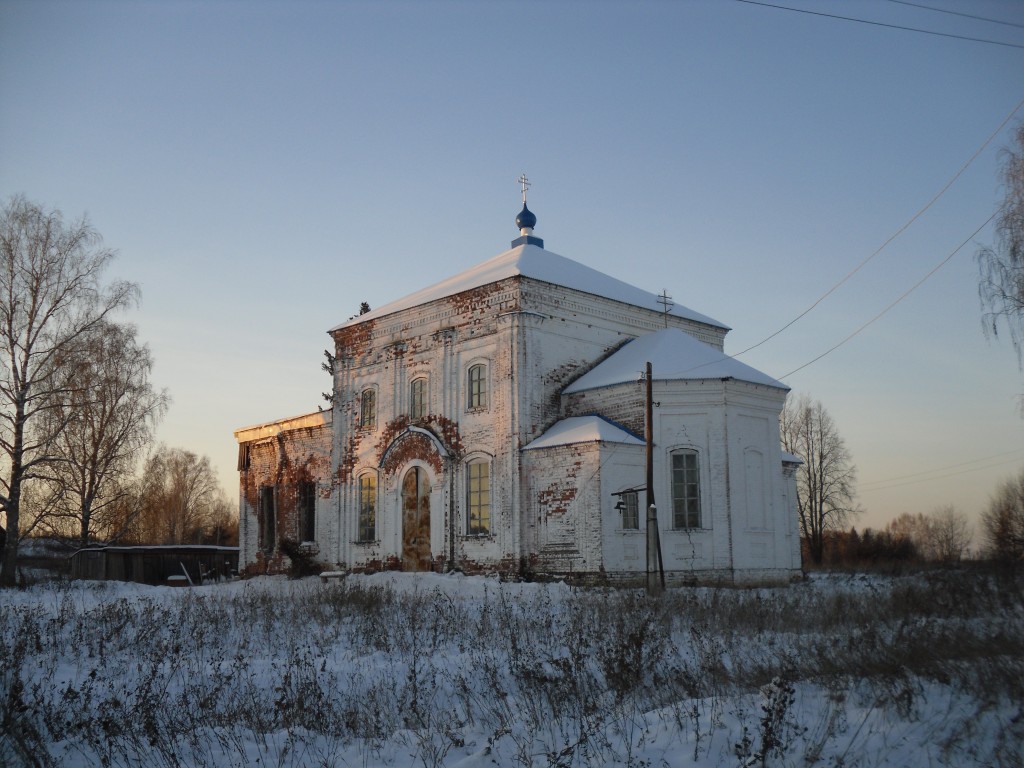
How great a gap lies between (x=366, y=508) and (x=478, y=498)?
14.7 feet

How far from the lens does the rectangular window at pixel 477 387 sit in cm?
2095

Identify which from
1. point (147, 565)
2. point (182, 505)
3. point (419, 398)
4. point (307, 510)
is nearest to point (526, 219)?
point (419, 398)

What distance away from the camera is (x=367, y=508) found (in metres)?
23.6

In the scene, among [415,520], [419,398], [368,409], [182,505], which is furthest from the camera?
[182,505]

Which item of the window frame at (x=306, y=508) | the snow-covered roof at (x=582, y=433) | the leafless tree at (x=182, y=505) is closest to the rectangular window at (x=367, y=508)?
the window frame at (x=306, y=508)

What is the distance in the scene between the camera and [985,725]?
5.03 metres

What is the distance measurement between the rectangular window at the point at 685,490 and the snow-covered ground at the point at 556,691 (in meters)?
7.27

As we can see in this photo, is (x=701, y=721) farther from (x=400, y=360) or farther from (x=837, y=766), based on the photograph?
(x=400, y=360)

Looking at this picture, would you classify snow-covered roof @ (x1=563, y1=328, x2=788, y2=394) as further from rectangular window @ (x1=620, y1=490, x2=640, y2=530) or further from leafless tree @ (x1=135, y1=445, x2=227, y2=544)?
leafless tree @ (x1=135, y1=445, x2=227, y2=544)

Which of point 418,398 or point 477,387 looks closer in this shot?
point 477,387

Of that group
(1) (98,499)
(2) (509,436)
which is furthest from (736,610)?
(1) (98,499)

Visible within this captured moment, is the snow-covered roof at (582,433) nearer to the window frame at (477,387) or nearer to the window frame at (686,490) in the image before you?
the window frame at (686,490)

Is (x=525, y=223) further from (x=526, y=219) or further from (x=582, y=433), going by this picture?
(x=582, y=433)

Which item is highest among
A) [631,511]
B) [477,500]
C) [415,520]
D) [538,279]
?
[538,279]
